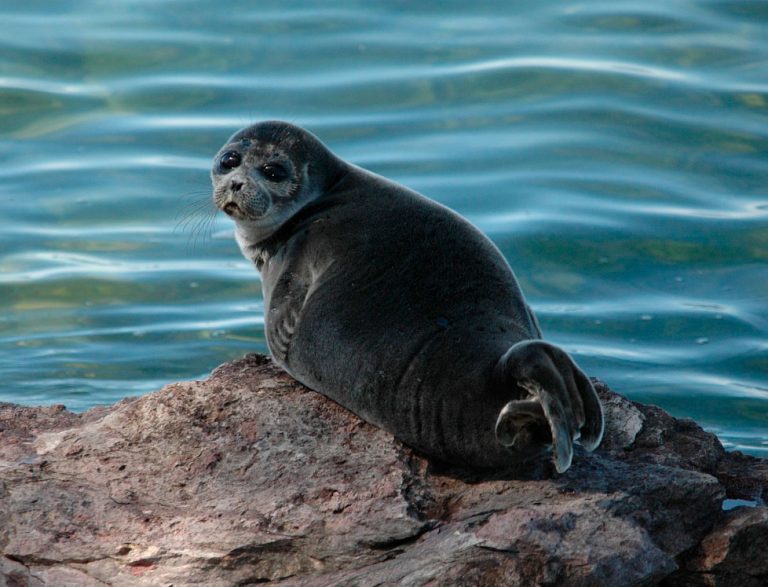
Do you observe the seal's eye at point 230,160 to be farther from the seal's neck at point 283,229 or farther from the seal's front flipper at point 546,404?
the seal's front flipper at point 546,404

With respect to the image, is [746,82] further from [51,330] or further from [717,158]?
[51,330]

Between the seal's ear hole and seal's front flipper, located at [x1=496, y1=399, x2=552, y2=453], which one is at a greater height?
the seal's ear hole

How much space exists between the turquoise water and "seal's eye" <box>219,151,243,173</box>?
0.31 metres

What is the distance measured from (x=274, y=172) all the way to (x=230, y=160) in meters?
0.23

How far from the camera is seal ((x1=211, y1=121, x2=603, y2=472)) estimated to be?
5.25 m

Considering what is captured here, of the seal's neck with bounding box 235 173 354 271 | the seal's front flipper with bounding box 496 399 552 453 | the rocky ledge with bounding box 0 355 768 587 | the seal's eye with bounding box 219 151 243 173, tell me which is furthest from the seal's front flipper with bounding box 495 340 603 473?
the seal's eye with bounding box 219 151 243 173

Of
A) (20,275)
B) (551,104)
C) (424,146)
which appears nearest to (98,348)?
(20,275)

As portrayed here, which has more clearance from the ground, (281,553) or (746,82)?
(746,82)

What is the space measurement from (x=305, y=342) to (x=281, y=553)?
1236 millimetres

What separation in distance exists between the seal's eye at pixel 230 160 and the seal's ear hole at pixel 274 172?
0.14 metres

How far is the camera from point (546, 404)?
505 centimetres

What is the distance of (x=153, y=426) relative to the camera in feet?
19.2

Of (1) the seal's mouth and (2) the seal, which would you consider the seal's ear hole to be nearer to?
(2) the seal

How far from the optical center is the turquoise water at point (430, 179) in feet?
32.3
